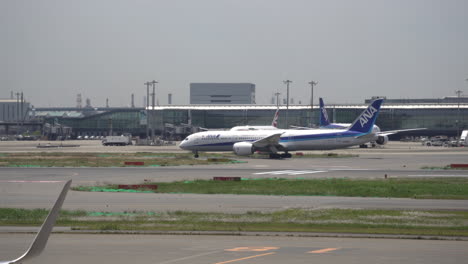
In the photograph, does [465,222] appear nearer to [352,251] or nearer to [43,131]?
[352,251]

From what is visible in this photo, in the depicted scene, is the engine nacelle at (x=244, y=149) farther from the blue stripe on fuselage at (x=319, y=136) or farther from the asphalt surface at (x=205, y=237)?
the asphalt surface at (x=205, y=237)

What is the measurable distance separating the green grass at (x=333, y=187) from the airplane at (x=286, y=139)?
96.2ft

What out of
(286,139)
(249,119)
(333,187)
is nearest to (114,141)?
(249,119)

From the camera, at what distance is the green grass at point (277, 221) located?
22109 mm

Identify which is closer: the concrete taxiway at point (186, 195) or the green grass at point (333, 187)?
the concrete taxiway at point (186, 195)

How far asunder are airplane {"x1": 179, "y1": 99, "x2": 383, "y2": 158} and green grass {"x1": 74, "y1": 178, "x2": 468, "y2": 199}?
29.3 meters

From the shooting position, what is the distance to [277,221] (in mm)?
23891

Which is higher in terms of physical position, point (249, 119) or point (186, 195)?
point (249, 119)

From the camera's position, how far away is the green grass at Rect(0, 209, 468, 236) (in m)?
22.1

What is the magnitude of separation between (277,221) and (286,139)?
4866 cm

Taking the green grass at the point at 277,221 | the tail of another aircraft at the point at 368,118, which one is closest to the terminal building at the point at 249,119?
the tail of another aircraft at the point at 368,118

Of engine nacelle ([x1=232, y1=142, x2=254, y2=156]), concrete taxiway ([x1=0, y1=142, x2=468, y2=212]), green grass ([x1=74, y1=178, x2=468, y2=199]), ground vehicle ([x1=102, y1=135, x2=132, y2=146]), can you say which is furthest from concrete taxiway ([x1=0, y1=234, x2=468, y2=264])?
ground vehicle ([x1=102, y1=135, x2=132, y2=146])

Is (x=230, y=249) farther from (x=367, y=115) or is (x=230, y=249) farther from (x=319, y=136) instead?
(x=367, y=115)

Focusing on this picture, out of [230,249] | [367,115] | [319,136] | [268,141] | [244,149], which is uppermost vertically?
[367,115]
